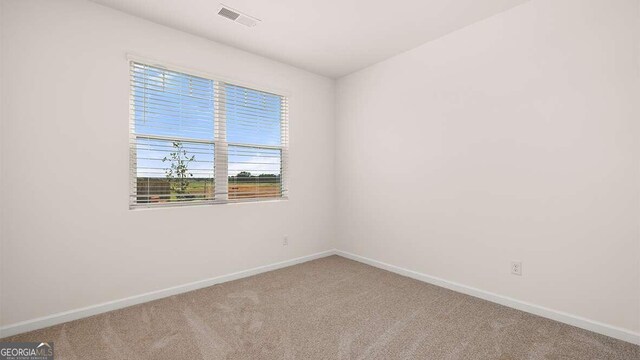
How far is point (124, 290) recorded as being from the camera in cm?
269

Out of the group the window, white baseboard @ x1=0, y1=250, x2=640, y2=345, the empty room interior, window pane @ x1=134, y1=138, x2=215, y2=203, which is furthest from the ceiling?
white baseboard @ x1=0, y1=250, x2=640, y2=345

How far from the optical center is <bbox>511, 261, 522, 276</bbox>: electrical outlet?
2.62 metres

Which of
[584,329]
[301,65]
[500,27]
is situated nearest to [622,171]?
[584,329]

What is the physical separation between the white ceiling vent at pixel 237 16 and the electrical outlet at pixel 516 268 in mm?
3351

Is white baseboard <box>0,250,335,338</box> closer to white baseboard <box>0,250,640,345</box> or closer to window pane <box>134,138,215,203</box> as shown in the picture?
white baseboard <box>0,250,640,345</box>

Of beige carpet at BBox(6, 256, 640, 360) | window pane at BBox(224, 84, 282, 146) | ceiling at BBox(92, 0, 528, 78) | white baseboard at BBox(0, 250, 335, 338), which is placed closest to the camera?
beige carpet at BBox(6, 256, 640, 360)

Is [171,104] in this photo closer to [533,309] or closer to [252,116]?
[252,116]

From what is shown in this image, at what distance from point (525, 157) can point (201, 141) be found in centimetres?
322

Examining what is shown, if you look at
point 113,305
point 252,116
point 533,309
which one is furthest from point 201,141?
point 533,309

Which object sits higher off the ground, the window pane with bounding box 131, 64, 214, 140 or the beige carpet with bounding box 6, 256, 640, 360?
the window pane with bounding box 131, 64, 214, 140

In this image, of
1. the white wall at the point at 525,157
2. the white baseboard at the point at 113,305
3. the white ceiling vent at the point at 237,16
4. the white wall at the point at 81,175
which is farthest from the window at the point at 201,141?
the white wall at the point at 525,157

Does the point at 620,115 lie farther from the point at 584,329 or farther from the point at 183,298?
the point at 183,298

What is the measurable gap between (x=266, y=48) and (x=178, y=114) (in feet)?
4.23

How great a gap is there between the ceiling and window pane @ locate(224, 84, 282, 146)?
534mm
